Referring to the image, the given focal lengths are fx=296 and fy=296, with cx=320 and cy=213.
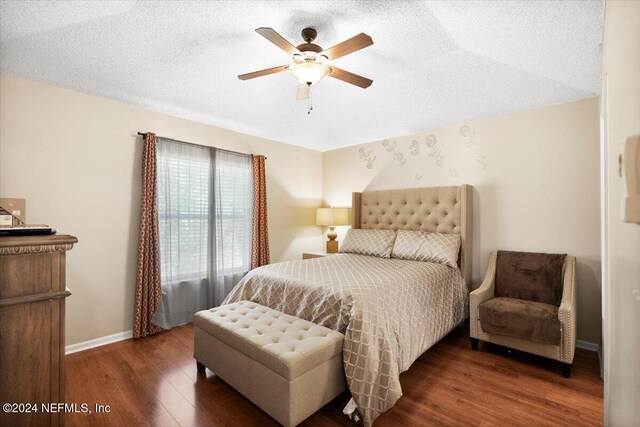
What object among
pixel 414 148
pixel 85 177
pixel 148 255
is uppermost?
pixel 414 148

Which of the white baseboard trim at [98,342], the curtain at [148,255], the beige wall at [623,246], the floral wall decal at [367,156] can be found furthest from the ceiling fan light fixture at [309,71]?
the white baseboard trim at [98,342]

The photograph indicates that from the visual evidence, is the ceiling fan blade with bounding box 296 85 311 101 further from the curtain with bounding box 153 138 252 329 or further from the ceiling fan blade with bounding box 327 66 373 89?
the curtain with bounding box 153 138 252 329

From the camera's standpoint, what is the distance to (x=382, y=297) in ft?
6.57

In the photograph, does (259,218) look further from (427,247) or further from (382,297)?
(382,297)

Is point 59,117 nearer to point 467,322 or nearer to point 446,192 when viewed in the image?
point 446,192

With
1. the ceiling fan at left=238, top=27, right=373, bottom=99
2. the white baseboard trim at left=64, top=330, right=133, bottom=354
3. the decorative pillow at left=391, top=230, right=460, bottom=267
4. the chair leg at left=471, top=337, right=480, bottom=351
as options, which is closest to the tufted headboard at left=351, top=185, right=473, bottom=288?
the decorative pillow at left=391, top=230, right=460, bottom=267

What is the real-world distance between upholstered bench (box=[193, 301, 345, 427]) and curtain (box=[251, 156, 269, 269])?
176 centimetres

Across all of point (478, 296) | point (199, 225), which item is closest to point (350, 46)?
point (478, 296)

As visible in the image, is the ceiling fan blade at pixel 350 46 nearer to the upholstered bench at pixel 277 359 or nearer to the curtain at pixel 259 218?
the upholstered bench at pixel 277 359

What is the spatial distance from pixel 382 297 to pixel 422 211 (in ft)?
6.13

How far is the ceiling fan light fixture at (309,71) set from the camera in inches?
71.4

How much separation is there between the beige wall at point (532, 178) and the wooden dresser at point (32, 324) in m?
3.44

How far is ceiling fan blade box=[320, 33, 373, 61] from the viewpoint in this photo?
1562 mm

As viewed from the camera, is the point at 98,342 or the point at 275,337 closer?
the point at 275,337
